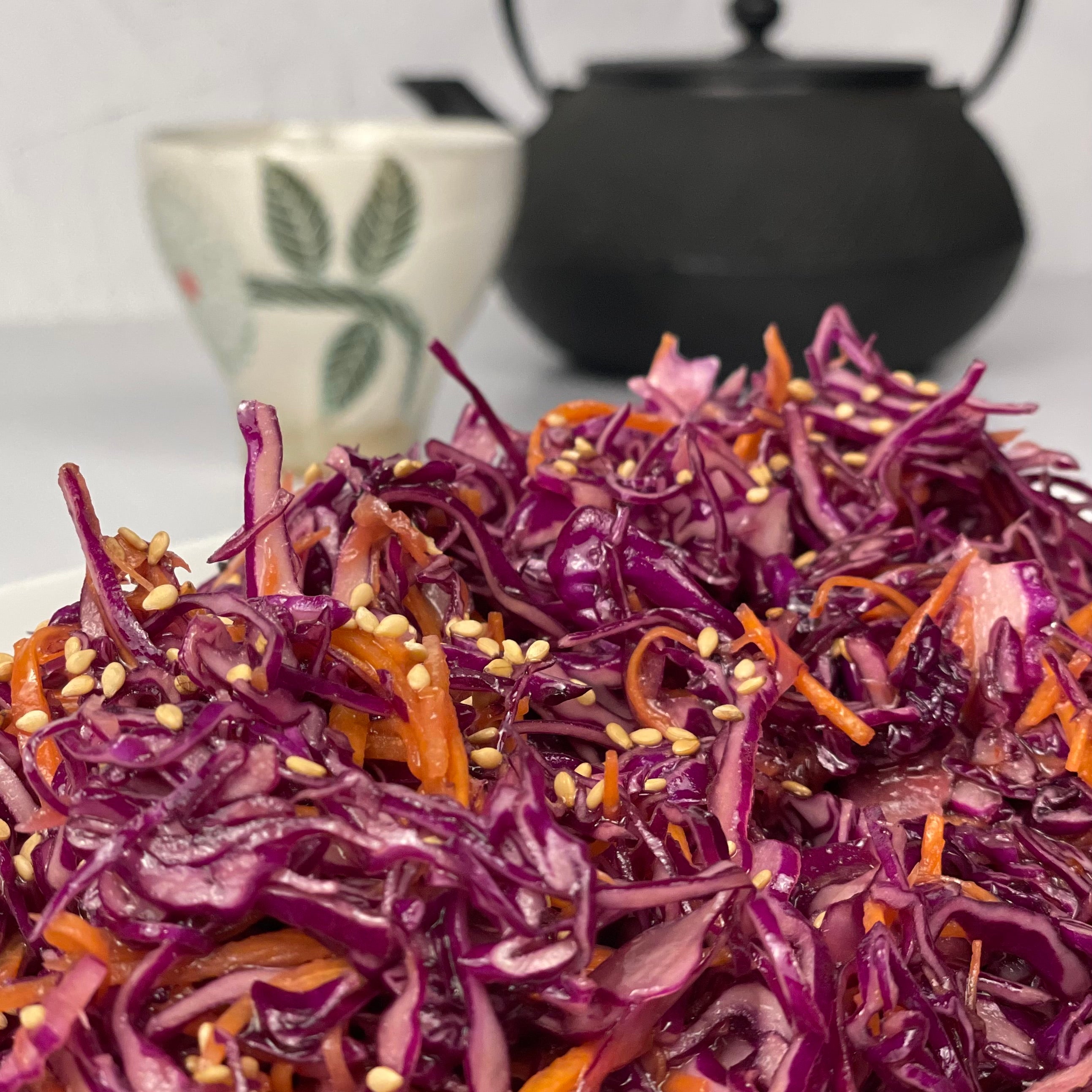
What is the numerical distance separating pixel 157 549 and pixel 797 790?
13.4 inches

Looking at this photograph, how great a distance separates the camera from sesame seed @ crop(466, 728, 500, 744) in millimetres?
637

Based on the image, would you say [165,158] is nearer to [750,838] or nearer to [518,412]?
[518,412]

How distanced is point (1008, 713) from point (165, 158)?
1.10 m

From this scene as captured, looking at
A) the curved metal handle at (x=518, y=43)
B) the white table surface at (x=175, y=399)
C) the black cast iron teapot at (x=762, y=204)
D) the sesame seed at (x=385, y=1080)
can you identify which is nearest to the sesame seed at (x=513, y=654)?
the sesame seed at (x=385, y=1080)

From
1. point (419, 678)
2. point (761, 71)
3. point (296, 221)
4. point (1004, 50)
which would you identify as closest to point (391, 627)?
point (419, 678)

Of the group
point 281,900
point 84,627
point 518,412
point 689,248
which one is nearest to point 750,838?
point 281,900

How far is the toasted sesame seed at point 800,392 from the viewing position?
3.16 feet

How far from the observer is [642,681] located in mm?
706

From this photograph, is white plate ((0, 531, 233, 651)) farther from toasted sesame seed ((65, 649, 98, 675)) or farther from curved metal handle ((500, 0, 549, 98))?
curved metal handle ((500, 0, 549, 98))

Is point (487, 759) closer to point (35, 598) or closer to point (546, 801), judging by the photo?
point (546, 801)

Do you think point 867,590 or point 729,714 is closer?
point 729,714

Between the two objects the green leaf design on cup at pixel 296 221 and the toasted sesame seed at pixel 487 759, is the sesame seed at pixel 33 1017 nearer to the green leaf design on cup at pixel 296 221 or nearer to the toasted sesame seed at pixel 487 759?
the toasted sesame seed at pixel 487 759

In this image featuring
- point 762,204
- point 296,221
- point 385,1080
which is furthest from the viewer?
point 762,204

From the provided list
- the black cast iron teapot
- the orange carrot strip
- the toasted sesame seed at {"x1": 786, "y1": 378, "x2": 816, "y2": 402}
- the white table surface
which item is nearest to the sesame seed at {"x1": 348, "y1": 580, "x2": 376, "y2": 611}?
the orange carrot strip
